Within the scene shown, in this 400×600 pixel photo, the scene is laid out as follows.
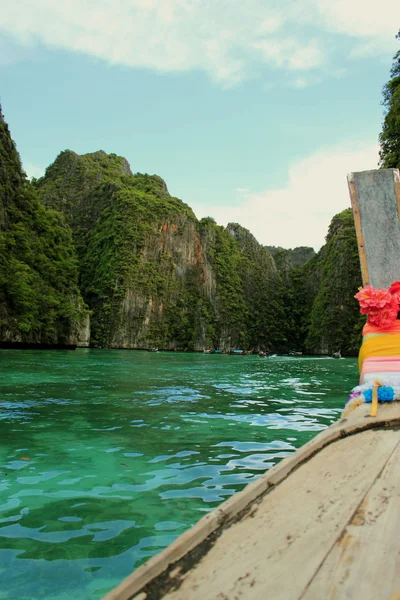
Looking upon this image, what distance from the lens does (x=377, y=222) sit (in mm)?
5910

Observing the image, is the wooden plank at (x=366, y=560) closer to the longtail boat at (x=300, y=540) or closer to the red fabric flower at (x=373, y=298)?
the longtail boat at (x=300, y=540)

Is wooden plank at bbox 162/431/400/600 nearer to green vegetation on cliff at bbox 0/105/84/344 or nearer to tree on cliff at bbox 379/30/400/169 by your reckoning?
tree on cliff at bbox 379/30/400/169

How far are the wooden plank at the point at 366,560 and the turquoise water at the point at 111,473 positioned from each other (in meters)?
1.18

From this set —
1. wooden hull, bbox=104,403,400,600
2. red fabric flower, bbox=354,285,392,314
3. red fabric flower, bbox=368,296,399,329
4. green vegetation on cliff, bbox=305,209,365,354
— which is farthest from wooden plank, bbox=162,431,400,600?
green vegetation on cliff, bbox=305,209,365,354

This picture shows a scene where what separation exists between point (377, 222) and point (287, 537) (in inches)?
203

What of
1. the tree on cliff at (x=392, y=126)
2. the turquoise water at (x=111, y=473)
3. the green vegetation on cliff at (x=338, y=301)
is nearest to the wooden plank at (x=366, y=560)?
the turquoise water at (x=111, y=473)

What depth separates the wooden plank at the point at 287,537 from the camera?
123 centimetres

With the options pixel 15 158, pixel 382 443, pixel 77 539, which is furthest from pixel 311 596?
pixel 15 158

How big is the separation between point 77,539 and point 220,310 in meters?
80.0

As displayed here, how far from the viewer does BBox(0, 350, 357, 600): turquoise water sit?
89.7 inches

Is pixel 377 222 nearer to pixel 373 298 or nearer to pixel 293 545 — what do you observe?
pixel 373 298

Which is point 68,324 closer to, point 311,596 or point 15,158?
point 15,158

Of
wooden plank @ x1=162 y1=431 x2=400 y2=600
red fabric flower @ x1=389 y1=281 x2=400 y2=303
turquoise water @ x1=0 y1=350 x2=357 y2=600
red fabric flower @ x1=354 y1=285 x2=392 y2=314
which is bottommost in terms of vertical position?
turquoise water @ x1=0 y1=350 x2=357 y2=600

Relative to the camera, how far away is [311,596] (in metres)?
1.19
